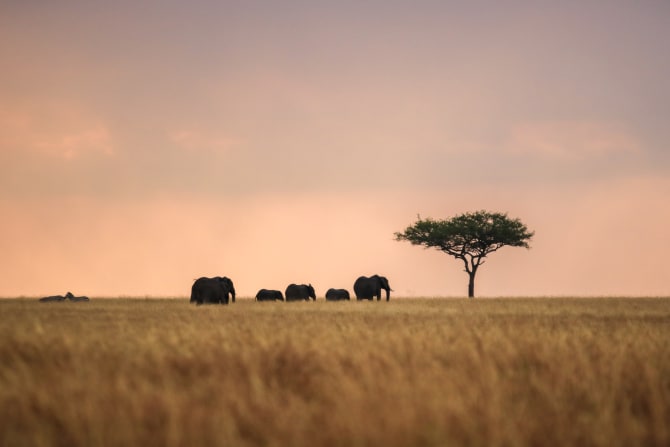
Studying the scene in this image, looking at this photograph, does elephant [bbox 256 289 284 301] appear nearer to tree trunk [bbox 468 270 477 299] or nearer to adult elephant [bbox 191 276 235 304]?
adult elephant [bbox 191 276 235 304]

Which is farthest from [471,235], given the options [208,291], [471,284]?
[208,291]

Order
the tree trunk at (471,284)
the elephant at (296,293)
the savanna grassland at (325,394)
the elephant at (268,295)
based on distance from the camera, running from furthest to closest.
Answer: the tree trunk at (471,284) → the elephant at (296,293) → the elephant at (268,295) → the savanna grassland at (325,394)

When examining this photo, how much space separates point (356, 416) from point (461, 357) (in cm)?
424

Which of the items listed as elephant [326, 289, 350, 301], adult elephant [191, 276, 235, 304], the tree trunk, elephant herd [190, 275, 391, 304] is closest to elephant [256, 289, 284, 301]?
elephant herd [190, 275, 391, 304]

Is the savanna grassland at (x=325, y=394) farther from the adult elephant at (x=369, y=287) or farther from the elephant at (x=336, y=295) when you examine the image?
the adult elephant at (x=369, y=287)

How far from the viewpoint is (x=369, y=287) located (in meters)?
43.2

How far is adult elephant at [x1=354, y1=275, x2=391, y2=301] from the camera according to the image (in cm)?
4309

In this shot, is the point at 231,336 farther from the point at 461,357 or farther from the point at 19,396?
the point at 19,396

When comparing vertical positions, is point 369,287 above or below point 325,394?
above

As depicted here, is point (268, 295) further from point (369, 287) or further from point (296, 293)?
point (369, 287)

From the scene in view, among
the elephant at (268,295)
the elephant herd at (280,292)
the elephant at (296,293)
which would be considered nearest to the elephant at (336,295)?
the elephant herd at (280,292)

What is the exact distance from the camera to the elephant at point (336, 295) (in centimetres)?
4125

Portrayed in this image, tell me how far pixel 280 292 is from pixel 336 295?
12.3 ft

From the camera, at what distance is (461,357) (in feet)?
29.0
